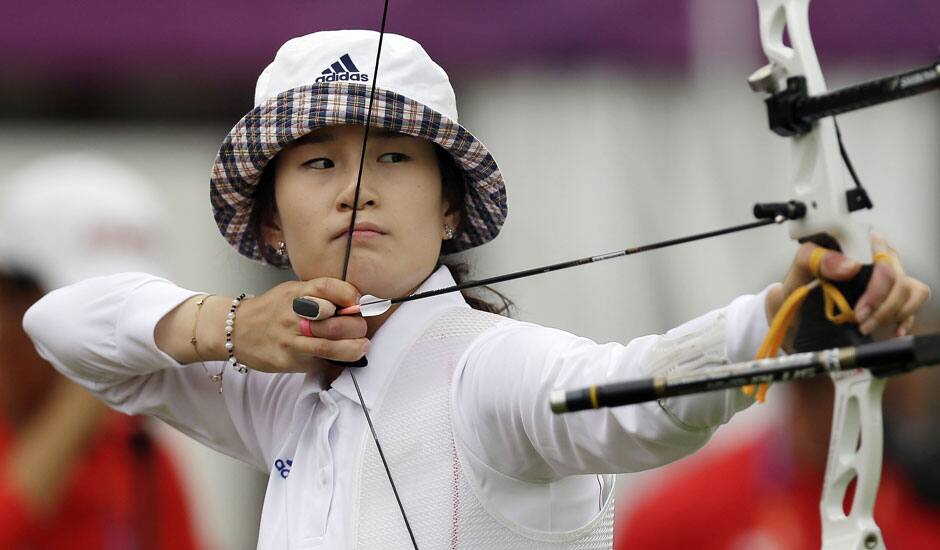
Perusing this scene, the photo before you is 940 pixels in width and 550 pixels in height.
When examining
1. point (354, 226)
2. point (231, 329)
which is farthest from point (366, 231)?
point (231, 329)

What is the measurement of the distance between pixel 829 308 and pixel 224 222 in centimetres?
101

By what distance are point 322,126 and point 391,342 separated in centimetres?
27

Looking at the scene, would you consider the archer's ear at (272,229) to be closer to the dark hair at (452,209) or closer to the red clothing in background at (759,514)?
the dark hair at (452,209)

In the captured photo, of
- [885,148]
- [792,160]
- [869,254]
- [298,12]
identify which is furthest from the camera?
[298,12]

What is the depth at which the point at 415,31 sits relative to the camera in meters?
3.37

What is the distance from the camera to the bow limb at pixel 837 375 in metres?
1.51

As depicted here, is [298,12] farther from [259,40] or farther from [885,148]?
[885,148]

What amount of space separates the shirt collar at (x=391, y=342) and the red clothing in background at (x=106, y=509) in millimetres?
1501

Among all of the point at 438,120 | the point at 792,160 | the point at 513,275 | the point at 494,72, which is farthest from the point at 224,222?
the point at 494,72

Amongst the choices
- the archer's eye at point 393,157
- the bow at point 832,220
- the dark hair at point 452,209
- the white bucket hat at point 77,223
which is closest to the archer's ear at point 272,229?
the dark hair at point 452,209

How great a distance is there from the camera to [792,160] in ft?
5.21

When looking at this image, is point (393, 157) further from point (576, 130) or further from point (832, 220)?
point (576, 130)

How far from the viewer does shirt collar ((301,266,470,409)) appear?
1.96m

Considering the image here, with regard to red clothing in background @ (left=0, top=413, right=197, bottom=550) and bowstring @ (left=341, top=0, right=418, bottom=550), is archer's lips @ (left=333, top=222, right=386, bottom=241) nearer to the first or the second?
bowstring @ (left=341, top=0, right=418, bottom=550)
